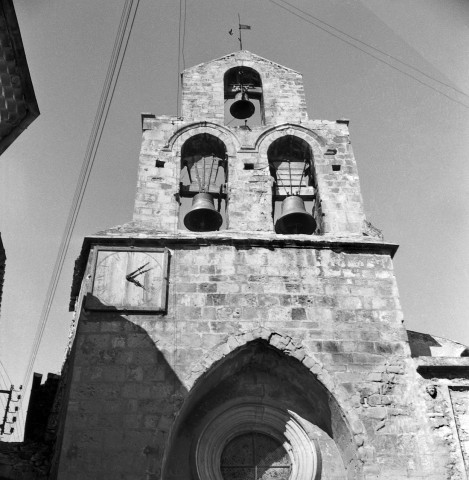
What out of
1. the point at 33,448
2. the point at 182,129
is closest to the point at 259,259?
the point at 182,129

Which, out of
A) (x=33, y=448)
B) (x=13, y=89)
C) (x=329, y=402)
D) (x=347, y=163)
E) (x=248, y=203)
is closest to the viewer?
(x=13, y=89)

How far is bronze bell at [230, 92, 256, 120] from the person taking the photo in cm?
1039

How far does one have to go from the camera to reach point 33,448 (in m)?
7.25

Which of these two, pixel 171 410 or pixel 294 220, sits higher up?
pixel 294 220

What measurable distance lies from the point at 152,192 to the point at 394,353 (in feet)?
12.6

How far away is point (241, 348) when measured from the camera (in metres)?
6.95

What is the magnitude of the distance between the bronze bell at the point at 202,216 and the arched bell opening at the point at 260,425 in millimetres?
2145

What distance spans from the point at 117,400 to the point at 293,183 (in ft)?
13.9

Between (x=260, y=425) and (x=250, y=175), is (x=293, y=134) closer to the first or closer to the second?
(x=250, y=175)

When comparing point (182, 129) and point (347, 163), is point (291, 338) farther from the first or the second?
point (182, 129)

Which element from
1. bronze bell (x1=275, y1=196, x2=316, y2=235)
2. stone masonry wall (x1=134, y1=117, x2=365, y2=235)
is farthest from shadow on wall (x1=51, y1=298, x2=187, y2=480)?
bronze bell (x1=275, y1=196, x2=316, y2=235)

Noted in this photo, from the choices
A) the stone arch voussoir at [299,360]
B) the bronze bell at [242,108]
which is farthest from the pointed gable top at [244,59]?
the stone arch voussoir at [299,360]

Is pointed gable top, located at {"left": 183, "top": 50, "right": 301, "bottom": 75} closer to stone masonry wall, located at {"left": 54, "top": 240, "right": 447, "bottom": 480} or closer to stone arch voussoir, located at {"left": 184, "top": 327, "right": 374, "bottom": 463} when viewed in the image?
stone masonry wall, located at {"left": 54, "top": 240, "right": 447, "bottom": 480}

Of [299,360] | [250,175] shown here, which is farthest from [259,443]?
[250,175]
